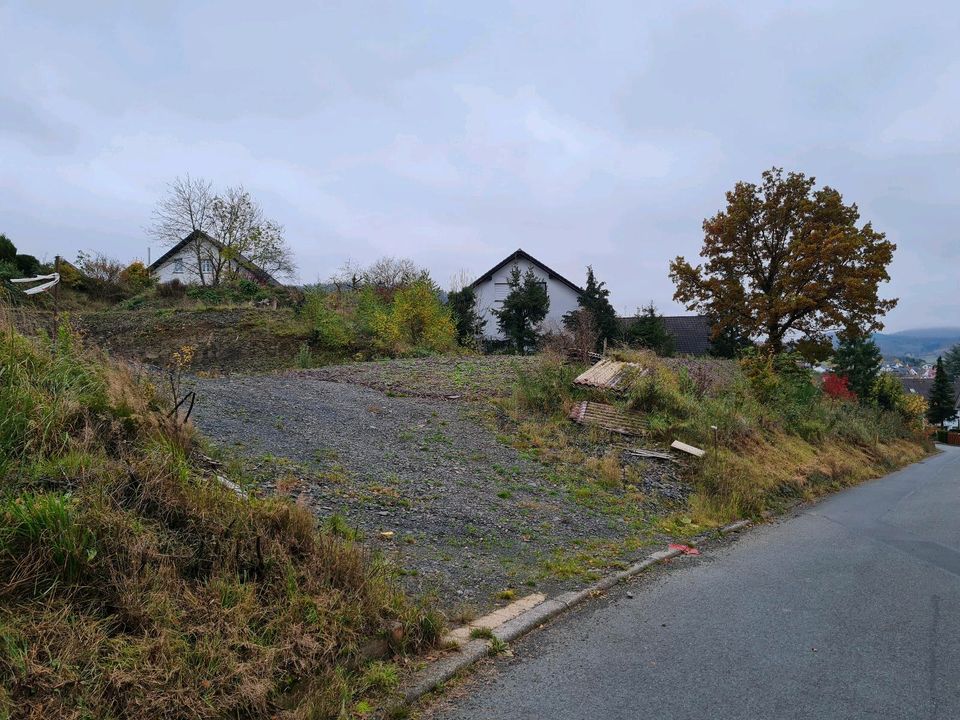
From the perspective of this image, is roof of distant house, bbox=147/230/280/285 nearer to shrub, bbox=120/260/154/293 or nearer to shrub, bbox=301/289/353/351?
shrub, bbox=120/260/154/293

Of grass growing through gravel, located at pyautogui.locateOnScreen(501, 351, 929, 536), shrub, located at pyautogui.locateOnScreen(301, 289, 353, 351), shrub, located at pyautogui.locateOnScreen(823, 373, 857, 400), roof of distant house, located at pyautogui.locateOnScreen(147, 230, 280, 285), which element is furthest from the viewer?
roof of distant house, located at pyautogui.locateOnScreen(147, 230, 280, 285)

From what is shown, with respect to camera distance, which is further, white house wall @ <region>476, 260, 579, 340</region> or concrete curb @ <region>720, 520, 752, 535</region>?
white house wall @ <region>476, 260, 579, 340</region>

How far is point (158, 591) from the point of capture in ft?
10.6

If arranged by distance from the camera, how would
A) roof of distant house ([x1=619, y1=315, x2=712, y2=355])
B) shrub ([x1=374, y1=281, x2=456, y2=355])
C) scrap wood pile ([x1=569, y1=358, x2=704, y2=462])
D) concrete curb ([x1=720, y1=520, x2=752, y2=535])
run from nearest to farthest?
A: concrete curb ([x1=720, y1=520, x2=752, y2=535]), scrap wood pile ([x1=569, y1=358, x2=704, y2=462]), shrub ([x1=374, y1=281, x2=456, y2=355]), roof of distant house ([x1=619, y1=315, x2=712, y2=355])

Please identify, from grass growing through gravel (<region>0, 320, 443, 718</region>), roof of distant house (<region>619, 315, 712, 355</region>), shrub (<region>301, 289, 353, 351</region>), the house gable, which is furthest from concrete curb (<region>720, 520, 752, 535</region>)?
roof of distant house (<region>619, 315, 712, 355</region>)

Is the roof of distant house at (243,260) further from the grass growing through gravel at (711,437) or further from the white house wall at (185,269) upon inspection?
the grass growing through gravel at (711,437)

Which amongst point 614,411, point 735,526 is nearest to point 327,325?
point 614,411

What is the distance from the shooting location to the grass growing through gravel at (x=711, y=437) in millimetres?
9258

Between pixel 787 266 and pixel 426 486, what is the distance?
29.7 metres

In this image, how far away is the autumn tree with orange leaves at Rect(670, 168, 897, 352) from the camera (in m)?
30.4

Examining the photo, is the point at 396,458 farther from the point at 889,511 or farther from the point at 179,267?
the point at 179,267

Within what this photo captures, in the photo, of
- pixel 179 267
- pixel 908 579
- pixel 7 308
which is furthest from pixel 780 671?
pixel 179 267

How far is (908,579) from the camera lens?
5.79 meters

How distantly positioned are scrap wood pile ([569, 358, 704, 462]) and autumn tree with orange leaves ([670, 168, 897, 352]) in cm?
1957
